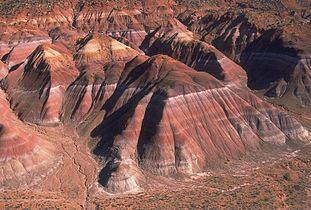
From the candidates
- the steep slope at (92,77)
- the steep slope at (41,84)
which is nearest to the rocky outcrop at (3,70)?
the steep slope at (41,84)

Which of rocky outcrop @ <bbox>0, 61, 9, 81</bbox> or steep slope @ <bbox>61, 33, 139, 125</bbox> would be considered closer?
steep slope @ <bbox>61, 33, 139, 125</bbox>

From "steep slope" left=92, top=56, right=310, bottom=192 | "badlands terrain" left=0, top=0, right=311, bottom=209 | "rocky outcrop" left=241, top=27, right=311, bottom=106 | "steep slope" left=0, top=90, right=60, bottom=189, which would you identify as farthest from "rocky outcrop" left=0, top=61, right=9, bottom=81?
"rocky outcrop" left=241, top=27, right=311, bottom=106

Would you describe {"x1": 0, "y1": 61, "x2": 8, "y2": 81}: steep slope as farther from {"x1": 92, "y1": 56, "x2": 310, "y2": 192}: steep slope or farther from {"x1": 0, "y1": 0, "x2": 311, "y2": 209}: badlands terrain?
{"x1": 92, "y1": 56, "x2": 310, "y2": 192}: steep slope

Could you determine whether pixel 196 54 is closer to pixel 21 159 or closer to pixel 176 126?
pixel 176 126

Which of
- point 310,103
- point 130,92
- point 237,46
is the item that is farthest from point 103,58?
point 310,103

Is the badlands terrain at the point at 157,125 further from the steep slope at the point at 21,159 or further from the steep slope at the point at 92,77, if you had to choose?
the steep slope at the point at 92,77
